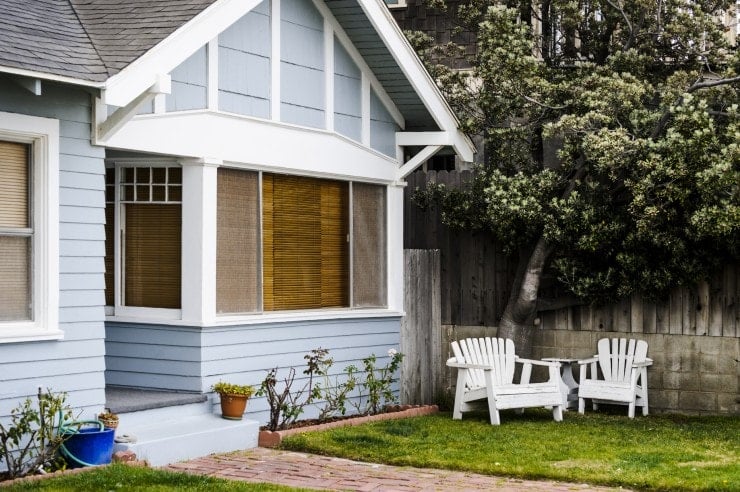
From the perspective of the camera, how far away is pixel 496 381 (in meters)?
12.0

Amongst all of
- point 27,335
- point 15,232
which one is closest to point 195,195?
point 15,232

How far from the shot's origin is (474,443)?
10070 millimetres

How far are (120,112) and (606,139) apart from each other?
15.9 feet

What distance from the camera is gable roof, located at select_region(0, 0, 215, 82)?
8305 millimetres

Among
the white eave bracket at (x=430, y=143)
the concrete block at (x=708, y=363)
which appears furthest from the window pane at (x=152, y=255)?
the concrete block at (x=708, y=363)

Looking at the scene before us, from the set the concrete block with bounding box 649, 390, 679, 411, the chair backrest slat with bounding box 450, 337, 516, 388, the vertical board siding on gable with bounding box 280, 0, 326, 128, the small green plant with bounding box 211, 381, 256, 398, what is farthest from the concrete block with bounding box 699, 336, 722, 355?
the small green plant with bounding box 211, 381, 256, 398

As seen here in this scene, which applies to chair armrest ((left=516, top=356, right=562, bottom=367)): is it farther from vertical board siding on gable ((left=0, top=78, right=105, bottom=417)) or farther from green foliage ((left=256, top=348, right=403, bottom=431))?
vertical board siding on gable ((left=0, top=78, right=105, bottom=417))

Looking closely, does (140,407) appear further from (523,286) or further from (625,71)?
(625,71)

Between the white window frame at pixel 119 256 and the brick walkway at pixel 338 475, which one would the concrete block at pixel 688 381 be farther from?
the white window frame at pixel 119 256

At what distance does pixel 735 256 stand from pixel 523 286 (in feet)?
7.46

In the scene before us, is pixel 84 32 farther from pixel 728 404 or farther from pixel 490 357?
pixel 728 404

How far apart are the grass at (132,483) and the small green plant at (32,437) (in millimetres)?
302

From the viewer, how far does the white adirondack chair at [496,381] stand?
37.4ft

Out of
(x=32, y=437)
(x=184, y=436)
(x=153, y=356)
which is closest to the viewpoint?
(x=32, y=437)
